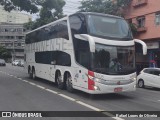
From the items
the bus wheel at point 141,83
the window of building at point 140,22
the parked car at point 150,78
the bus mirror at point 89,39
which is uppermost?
the window of building at point 140,22

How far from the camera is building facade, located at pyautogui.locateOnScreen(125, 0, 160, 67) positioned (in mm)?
30156

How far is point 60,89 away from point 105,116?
7407mm

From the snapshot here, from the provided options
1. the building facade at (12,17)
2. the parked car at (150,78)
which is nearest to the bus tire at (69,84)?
the parked car at (150,78)

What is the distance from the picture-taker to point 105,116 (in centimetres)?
982

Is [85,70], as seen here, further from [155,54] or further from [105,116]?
[155,54]

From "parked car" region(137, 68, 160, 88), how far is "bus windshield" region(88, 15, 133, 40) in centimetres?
670

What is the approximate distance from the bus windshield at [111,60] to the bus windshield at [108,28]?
0.55 meters

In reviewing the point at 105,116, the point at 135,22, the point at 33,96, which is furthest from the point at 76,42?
the point at 135,22

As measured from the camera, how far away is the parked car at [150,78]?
20031mm

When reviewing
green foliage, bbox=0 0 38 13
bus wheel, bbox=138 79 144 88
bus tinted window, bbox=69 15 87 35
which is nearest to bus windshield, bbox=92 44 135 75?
bus tinted window, bbox=69 15 87 35

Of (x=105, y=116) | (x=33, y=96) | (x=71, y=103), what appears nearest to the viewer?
(x=105, y=116)

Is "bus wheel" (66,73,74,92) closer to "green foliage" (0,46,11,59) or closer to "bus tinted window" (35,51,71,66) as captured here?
"bus tinted window" (35,51,71,66)

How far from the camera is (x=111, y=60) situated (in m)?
13.3

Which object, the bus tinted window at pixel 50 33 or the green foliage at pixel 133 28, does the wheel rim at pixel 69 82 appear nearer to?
the bus tinted window at pixel 50 33
